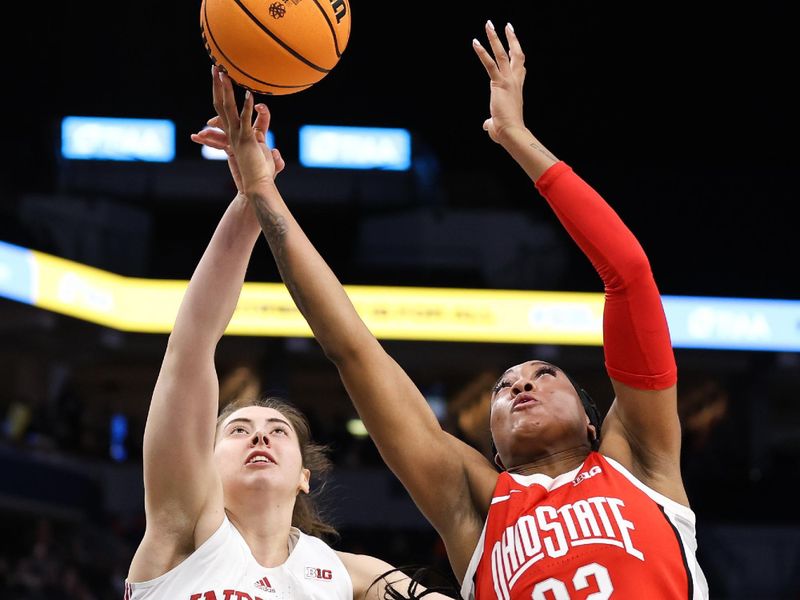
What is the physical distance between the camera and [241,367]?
18.1 m

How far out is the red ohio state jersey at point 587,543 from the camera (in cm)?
239

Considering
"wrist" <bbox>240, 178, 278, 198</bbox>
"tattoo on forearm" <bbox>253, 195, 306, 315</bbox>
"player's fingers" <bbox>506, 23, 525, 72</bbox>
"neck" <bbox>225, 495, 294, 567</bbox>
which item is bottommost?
"neck" <bbox>225, 495, 294, 567</bbox>

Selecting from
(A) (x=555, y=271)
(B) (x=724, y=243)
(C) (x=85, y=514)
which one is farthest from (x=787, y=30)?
(C) (x=85, y=514)

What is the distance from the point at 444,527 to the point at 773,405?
19935 millimetres

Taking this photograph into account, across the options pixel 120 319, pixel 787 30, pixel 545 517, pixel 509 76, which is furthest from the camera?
pixel 787 30

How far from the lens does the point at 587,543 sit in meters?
2.44

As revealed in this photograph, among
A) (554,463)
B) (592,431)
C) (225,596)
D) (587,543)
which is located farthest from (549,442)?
(225,596)

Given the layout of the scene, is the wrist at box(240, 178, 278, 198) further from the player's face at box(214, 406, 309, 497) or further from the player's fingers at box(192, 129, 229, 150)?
the player's face at box(214, 406, 309, 497)

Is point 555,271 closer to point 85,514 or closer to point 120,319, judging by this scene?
point 120,319

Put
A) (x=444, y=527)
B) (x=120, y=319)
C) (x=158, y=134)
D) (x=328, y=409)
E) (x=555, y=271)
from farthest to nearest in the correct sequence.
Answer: (x=328, y=409) → (x=158, y=134) → (x=555, y=271) → (x=120, y=319) → (x=444, y=527)

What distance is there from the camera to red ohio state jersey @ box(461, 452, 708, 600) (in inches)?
94.2

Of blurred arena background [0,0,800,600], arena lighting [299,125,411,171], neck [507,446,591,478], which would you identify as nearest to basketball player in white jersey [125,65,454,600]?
neck [507,446,591,478]

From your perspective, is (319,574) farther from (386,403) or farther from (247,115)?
(247,115)

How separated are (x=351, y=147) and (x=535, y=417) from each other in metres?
15.5
